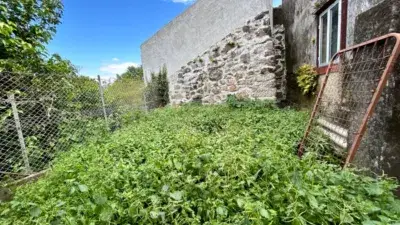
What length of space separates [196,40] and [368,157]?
5.78 meters

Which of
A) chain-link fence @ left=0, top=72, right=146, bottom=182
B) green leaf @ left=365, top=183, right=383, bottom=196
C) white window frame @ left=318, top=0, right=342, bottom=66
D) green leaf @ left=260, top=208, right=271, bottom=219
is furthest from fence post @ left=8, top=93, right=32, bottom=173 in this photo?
white window frame @ left=318, top=0, right=342, bottom=66

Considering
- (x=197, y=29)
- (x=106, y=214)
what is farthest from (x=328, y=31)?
(x=106, y=214)

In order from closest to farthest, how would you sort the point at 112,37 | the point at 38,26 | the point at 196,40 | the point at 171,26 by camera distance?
the point at 38,26, the point at 196,40, the point at 171,26, the point at 112,37

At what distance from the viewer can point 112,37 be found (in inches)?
378

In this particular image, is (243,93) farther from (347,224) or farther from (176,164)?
(347,224)

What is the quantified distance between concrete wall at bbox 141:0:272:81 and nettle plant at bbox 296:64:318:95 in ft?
5.97

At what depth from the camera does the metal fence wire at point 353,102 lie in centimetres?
171

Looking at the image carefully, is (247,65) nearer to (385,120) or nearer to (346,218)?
(385,120)

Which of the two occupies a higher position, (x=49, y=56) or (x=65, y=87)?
(x=49, y=56)

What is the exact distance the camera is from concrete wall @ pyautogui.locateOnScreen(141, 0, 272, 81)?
5.33 m

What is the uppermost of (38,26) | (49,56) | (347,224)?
(38,26)

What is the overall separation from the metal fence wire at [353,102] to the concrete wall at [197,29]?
3.13 m

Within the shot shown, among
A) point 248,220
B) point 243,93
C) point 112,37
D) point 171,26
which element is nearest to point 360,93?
point 248,220

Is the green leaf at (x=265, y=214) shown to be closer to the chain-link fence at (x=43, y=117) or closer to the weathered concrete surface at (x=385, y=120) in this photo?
the weathered concrete surface at (x=385, y=120)
